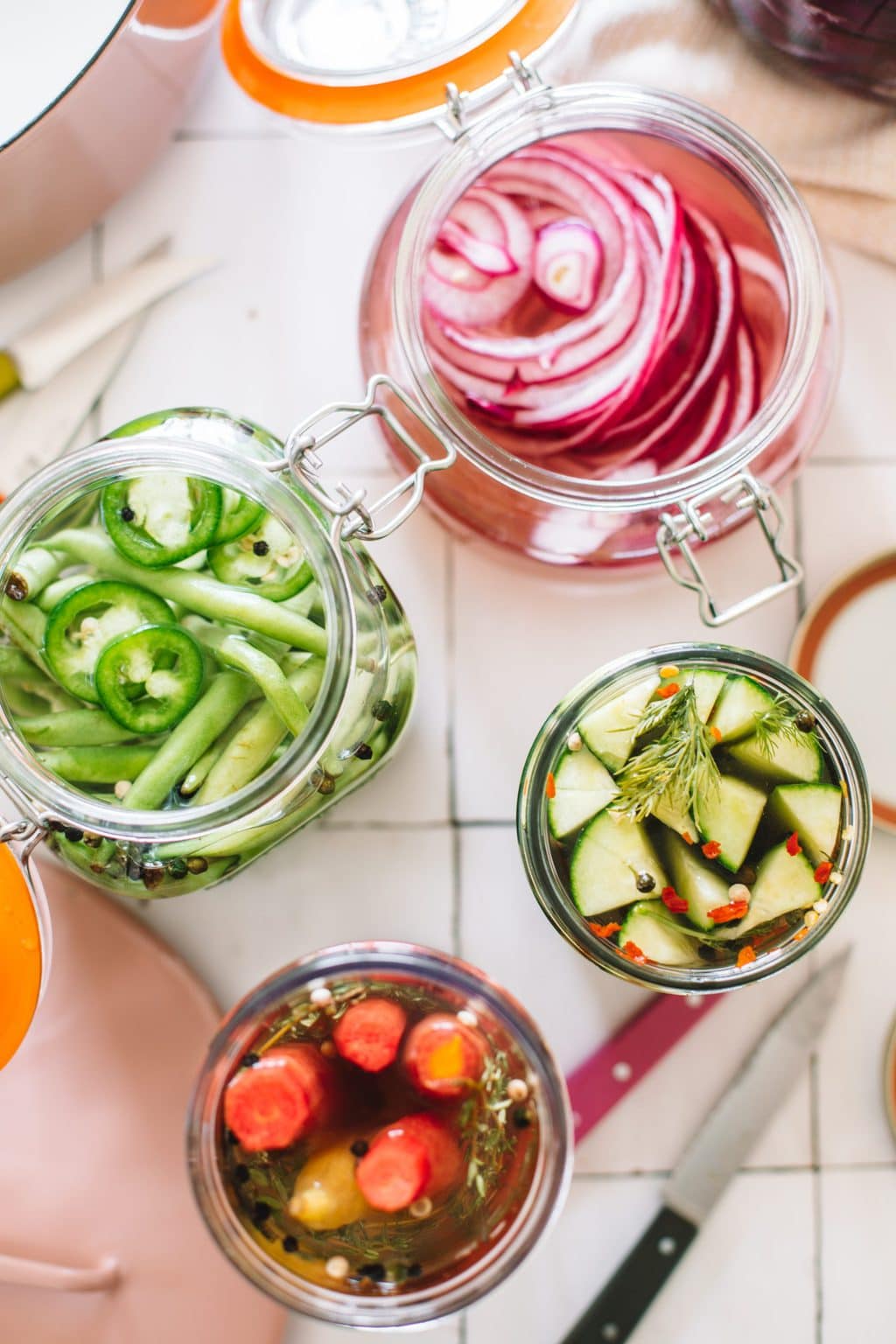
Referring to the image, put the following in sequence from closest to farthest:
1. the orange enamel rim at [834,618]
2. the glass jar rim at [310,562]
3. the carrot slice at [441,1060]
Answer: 1. the glass jar rim at [310,562]
2. the carrot slice at [441,1060]
3. the orange enamel rim at [834,618]

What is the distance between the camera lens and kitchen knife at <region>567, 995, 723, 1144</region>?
797 millimetres

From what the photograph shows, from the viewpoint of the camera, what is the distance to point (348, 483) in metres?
0.81

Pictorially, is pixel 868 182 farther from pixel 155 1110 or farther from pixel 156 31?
pixel 155 1110

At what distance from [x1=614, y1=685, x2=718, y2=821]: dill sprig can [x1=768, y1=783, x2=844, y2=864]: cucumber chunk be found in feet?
0.14

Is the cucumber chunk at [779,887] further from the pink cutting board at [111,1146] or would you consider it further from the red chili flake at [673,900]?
the pink cutting board at [111,1146]

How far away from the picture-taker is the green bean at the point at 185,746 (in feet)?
1.98

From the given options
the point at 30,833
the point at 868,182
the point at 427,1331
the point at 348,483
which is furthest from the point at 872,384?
the point at 427,1331

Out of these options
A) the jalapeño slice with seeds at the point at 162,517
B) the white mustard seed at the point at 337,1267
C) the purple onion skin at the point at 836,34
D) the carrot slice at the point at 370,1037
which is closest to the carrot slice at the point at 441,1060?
the carrot slice at the point at 370,1037

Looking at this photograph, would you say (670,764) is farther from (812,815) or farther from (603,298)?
(603,298)

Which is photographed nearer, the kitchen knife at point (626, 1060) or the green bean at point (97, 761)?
the green bean at point (97, 761)

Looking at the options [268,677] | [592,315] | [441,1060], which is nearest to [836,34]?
[592,315]

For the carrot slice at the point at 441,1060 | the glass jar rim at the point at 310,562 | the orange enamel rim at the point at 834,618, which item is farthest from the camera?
the orange enamel rim at the point at 834,618

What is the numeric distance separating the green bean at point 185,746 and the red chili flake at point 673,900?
0.26 metres

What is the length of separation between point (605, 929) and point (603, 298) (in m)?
0.39
